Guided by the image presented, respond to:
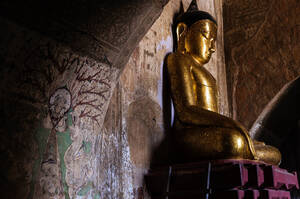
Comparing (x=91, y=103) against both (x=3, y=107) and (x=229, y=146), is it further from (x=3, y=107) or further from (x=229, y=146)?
(x=229, y=146)

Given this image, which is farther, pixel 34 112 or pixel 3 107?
pixel 34 112

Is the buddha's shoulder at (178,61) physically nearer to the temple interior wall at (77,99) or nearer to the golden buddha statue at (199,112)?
the golden buddha statue at (199,112)

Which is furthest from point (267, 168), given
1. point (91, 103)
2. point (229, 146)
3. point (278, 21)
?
point (278, 21)

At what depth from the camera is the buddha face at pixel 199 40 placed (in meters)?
2.96

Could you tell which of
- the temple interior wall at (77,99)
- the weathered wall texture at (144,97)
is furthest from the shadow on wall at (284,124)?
the temple interior wall at (77,99)

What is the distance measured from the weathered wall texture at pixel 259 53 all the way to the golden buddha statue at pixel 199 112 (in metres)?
0.94

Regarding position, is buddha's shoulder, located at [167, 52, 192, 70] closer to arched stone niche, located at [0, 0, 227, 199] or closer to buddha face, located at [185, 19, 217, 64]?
buddha face, located at [185, 19, 217, 64]

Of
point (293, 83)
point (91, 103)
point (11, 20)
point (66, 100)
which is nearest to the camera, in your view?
point (11, 20)

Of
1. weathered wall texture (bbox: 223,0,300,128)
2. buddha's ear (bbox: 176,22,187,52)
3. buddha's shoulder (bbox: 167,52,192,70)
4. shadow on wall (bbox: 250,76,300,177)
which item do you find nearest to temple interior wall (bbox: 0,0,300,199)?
buddha's shoulder (bbox: 167,52,192,70)

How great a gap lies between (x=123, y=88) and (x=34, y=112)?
3.00 feet

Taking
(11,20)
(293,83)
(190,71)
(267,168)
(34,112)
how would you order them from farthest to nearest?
(293,83) → (190,71) → (267,168) → (34,112) → (11,20)

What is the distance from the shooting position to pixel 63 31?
1.46 meters

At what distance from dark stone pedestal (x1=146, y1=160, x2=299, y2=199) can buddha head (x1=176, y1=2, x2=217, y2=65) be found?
1.09 m

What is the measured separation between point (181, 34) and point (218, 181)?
1387mm
